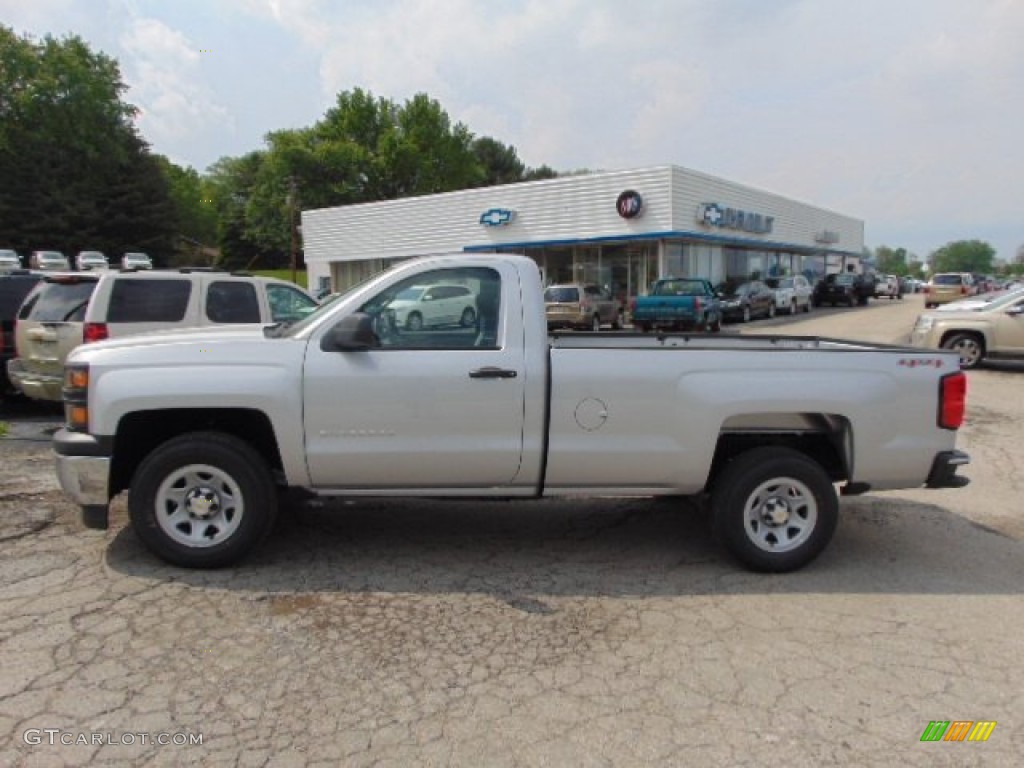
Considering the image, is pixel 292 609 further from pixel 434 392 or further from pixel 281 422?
pixel 434 392

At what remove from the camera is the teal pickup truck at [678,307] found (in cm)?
2102

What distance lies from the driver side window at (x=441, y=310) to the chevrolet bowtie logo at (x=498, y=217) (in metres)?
28.4

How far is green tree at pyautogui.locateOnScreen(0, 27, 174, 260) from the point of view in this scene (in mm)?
51188

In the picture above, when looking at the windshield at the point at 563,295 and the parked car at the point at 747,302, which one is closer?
the windshield at the point at 563,295

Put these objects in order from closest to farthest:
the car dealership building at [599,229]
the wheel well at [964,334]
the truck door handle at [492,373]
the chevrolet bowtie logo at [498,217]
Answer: the truck door handle at [492,373] → the wheel well at [964,334] → the car dealership building at [599,229] → the chevrolet bowtie logo at [498,217]

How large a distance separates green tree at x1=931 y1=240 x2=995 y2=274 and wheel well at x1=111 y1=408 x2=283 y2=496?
16161 cm

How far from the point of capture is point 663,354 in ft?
14.5

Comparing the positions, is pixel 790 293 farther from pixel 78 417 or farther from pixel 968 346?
pixel 78 417

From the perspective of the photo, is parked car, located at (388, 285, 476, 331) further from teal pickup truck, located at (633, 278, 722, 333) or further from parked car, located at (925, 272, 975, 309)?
parked car, located at (925, 272, 975, 309)

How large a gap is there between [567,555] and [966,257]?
565 feet

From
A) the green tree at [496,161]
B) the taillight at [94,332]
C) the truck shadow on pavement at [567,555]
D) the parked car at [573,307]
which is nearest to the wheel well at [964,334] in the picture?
the truck shadow on pavement at [567,555]

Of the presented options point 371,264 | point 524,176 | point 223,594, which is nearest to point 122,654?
point 223,594

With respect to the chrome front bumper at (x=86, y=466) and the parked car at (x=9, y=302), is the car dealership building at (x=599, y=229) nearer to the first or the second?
the parked car at (x=9, y=302)

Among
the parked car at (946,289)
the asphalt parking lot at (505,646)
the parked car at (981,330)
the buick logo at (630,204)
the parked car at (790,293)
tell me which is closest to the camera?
the asphalt parking lot at (505,646)
